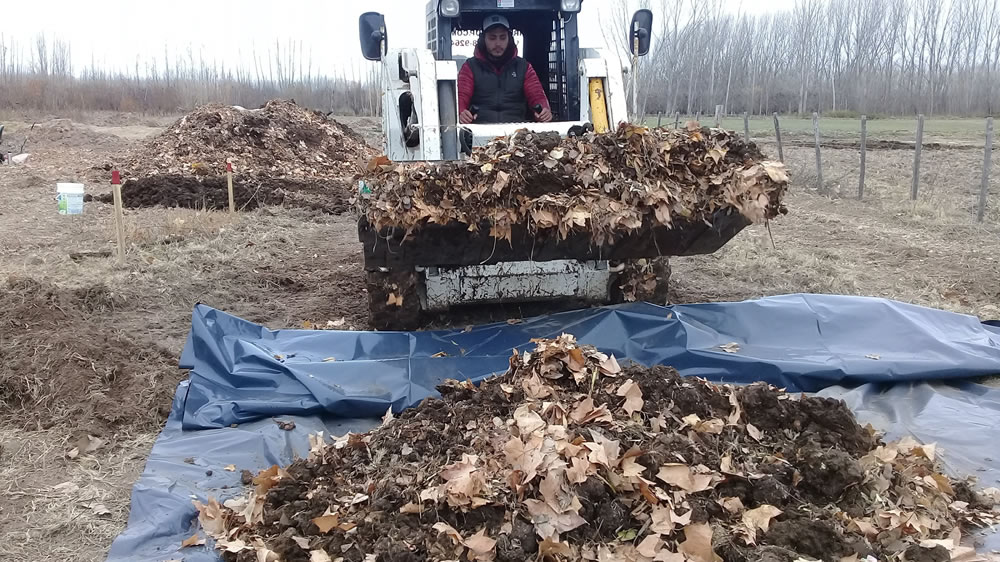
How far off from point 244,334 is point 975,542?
405cm

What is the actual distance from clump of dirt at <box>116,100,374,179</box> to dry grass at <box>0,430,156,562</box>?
32.4 feet

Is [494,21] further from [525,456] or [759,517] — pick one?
[759,517]

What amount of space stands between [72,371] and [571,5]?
4.51m

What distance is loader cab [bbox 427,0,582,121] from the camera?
604 centimetres

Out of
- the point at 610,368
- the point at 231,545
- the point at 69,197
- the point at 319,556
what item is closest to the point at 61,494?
the point at 231,545

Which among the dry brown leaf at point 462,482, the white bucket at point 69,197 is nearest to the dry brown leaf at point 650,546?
the dry brown leaf at point 462,482

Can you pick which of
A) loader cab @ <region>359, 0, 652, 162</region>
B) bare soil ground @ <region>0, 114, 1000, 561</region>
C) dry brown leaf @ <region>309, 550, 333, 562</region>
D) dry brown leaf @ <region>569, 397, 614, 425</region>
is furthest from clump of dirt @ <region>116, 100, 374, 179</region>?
dry brown leaf @ <region>309, 550, 333, 562</region>

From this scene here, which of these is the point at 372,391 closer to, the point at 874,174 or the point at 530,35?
the point at 530,35

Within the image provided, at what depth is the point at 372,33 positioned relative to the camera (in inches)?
233

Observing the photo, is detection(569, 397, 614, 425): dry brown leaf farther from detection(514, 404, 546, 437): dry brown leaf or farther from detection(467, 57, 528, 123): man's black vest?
detection(467, 57, 528, 123): man's black vest

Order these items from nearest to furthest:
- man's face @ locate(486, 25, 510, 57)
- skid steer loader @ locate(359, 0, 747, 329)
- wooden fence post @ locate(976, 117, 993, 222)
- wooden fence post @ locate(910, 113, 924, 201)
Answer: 1. skid steer loader @ locate(359, 0, 747, 329)
2. man's face @ locate(486, 25, 510, 57)
3. wooden fence post @ locate(976, 117, 993, 222)
4. wooden fence post @ locate(910, 113, 924, 201)

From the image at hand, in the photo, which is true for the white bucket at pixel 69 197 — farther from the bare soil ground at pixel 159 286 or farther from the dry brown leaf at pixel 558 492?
the dry brown leaf at pixel 558 492

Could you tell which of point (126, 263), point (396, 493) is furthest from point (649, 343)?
point (126, 263)

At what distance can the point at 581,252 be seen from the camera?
14.8 feet
